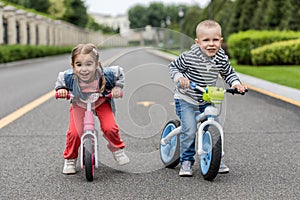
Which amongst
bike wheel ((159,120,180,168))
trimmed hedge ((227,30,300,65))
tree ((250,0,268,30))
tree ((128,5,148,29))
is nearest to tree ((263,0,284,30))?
tree ((250,0,268,30))

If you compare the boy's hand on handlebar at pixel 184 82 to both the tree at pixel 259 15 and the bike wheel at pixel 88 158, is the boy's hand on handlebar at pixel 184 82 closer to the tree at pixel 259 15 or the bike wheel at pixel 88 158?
the bike wheel at pixel 88 158

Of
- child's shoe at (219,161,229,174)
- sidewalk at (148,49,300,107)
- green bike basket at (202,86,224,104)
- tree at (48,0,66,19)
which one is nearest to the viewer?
green bike basket at (202,86,224,104)

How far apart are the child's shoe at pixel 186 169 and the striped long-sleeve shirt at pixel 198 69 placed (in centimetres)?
51

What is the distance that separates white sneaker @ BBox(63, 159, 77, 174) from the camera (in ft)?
15.7

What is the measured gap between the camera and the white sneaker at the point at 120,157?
4.86 meters

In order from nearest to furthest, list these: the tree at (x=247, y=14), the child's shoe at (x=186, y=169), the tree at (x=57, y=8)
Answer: the child's shoe at (x=186, y=169), the tree at (x=247, y=14), the tree at (x=57, y=8)

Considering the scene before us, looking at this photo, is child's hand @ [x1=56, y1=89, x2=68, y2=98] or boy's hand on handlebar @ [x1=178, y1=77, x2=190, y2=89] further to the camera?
child's hand @ [x1=56, y1=89, x2=68, y2=98]

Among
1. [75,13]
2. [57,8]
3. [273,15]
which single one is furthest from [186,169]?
[75,13]

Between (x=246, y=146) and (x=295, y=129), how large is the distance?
4.69 ft

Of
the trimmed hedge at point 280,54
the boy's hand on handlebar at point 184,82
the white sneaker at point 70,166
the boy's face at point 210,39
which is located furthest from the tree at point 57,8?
the boy's hand on handlebar at point 184,82

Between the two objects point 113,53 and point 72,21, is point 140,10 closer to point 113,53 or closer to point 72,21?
point 72,21

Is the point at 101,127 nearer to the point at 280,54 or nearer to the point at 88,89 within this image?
the point at 88,89

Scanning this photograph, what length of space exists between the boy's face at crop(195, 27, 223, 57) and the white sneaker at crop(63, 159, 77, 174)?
1.47 metres

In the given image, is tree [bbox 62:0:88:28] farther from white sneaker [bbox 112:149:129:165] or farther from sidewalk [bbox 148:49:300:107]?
white sneaker [bbox 112:149:129:165]
